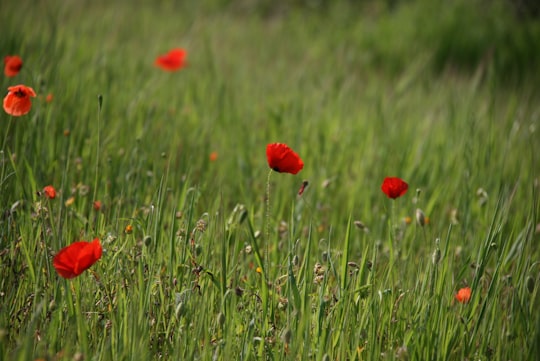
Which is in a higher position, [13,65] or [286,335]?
[13,65]

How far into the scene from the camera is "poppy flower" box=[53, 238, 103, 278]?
1205 millimetres

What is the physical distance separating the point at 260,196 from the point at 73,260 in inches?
45.7

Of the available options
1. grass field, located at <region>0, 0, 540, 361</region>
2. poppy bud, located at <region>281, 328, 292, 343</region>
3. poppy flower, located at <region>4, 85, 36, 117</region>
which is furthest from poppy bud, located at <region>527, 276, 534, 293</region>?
poppy flower, located at <region>4, 85, 36, 117</region>

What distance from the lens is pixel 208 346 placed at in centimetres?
128

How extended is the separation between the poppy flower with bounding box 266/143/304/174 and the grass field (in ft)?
0.14

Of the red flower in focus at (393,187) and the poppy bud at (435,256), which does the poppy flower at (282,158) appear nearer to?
the red flower in focus at (393,187)

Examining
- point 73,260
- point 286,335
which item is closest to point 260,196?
point 286,335

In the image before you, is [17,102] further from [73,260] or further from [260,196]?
[260,196]

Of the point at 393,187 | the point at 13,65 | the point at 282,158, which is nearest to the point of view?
the point at 282,158

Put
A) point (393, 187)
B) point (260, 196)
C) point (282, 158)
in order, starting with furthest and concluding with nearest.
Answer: point (260, 196) → point (393, 187) → point (282, 158)

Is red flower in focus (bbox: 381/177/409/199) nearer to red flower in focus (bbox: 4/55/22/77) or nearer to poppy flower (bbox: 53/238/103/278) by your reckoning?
poppy flower (bbox: 53/238/103/278)

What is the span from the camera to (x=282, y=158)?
148cm

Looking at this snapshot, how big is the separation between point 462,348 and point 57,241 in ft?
3.44

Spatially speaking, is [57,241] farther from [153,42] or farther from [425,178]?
[153,42]
